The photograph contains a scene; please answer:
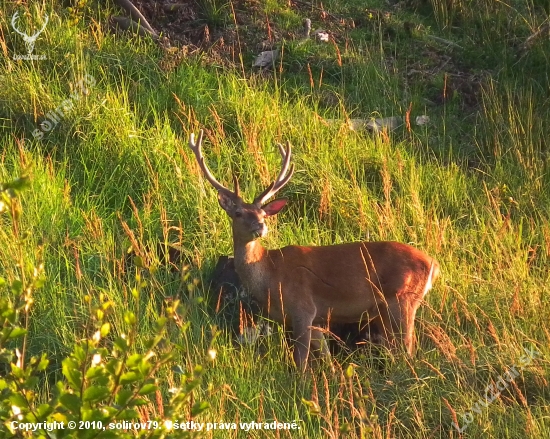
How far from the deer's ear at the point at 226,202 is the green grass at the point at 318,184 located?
0.56 meters

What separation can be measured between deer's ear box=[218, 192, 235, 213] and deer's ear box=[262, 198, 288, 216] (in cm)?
22

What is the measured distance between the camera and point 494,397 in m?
5.36

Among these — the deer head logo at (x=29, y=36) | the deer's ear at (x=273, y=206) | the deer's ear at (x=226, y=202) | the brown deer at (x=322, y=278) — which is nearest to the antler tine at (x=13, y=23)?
the deer head logo at (x=29, y=36)

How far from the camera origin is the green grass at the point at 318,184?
5.67m

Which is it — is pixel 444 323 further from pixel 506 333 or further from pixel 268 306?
pixel 268 306

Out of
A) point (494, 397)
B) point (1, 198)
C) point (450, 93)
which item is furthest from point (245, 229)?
point (450, 93)

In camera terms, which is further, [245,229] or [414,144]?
[414,144]

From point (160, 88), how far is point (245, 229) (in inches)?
107

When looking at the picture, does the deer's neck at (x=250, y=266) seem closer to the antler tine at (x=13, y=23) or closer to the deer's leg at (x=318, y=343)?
the deer's leg at (x=318, y=343)

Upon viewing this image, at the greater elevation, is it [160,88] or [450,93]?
[160,88]

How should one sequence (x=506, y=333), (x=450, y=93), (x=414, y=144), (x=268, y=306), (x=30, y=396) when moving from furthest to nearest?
(x=450, y=93) < (x=414, y=144) < (x=268, y=306) < (x=506, y=333) < (x=30, y=396)

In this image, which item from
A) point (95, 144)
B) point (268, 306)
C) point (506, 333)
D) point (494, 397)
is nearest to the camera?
point (494, 397)

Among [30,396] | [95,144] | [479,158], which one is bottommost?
[479,158]

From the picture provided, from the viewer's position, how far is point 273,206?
6578mm
